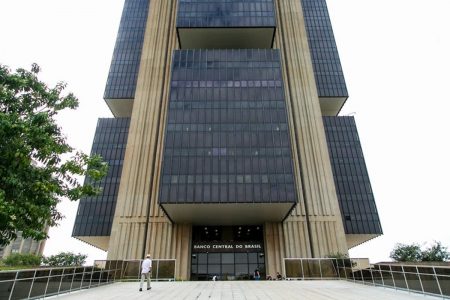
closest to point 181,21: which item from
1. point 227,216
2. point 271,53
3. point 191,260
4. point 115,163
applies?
point 271,53

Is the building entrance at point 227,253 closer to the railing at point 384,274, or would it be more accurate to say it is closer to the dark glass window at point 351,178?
the railing at point 384,274

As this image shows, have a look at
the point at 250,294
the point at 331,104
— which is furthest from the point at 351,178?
the point at 250,294

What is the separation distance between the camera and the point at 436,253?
55812mm

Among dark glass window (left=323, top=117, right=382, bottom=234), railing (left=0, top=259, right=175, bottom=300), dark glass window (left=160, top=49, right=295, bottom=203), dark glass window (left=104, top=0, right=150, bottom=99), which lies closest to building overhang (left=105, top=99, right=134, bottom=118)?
dark glass window (left=104, top=0, right=150, bottom=99)

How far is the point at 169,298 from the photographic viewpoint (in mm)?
12266

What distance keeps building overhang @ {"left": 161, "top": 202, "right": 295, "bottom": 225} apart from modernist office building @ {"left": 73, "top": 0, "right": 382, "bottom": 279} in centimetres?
14

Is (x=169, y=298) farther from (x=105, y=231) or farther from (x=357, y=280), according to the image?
(x=105, y=231)

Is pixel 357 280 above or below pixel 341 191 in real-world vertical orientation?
below

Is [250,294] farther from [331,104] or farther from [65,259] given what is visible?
[65,259]

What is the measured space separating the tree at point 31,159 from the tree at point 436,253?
6683 cm

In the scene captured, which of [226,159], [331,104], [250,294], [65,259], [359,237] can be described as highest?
[331,104]

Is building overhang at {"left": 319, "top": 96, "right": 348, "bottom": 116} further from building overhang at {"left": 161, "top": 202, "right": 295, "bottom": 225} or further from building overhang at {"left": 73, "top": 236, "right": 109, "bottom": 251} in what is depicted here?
building overhang at {"left": 73, "top": 236, "right": 109, "bottom": 251}

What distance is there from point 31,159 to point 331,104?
7393 centimetres

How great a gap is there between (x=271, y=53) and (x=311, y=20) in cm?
4303
